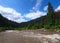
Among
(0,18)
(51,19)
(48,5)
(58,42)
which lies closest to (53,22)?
(51,19)

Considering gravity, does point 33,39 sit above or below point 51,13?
below

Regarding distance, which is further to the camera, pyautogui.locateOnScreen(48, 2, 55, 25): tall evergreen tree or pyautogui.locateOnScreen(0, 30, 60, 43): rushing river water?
pyautogui.locateOnScreen(48, 2, 55, 25): tall evergreen tree

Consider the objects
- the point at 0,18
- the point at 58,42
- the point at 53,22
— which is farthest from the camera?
the point at 0,18

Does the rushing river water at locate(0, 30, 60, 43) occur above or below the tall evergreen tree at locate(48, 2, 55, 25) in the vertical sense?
below

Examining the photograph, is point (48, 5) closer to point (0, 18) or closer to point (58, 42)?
point (58, 42)

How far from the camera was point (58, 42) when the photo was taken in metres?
15.7

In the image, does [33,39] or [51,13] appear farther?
[51,13]

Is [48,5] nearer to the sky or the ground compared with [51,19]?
nearer to the sky

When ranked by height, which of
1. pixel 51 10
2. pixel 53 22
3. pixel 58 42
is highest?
pixel 51 10

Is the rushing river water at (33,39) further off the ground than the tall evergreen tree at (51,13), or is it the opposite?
the tall evergreen tree at (51,13)

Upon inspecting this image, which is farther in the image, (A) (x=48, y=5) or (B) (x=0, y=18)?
(B) (x=0, y=18)

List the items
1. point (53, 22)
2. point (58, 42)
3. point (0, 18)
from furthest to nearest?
point (0, 18)
point (53, 22)
point (58, 42)

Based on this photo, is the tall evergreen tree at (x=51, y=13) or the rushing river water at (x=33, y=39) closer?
the rushing river water at (x=33, y=39)

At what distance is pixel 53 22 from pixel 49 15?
9.46ft
